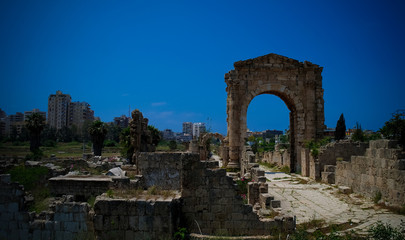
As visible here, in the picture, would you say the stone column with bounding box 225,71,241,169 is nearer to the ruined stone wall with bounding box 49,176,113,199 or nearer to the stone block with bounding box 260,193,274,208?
the ruined stone wall with bounding box 49,176,113,199

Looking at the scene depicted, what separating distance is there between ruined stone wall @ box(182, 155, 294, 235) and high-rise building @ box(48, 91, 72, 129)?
10299 centimetres

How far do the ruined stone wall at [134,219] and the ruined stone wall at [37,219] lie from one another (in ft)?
2.29

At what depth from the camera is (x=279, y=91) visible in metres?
17.6

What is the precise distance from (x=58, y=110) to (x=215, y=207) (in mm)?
106299

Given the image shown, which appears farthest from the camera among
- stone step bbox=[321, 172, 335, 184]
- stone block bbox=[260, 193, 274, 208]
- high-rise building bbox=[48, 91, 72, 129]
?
high-rise building bbox=[48, 91, 72, 129]

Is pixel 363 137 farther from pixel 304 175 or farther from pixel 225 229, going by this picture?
pixel 225 229

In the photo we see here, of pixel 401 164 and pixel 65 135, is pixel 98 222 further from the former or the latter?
pixel 65 135

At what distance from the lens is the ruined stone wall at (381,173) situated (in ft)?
23.6

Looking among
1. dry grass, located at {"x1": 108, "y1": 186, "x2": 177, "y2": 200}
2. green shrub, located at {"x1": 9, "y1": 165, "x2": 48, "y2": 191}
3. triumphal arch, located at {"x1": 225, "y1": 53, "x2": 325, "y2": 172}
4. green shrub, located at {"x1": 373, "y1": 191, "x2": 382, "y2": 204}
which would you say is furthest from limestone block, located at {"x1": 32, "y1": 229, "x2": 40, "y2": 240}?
triumphal arch, located at {"x1": 225, "y1": 53, "x2": 325, "y2": 172}

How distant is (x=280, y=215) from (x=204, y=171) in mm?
1931

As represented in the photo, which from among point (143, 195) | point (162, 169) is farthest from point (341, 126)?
point (143, 195)

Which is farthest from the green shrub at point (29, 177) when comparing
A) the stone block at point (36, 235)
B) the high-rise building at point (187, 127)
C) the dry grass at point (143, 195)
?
the high-rise building at point (187, 127)

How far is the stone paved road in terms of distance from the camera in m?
6.29

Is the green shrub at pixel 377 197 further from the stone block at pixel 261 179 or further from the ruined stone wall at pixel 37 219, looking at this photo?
the ruined stone wall at pixel 37 219
